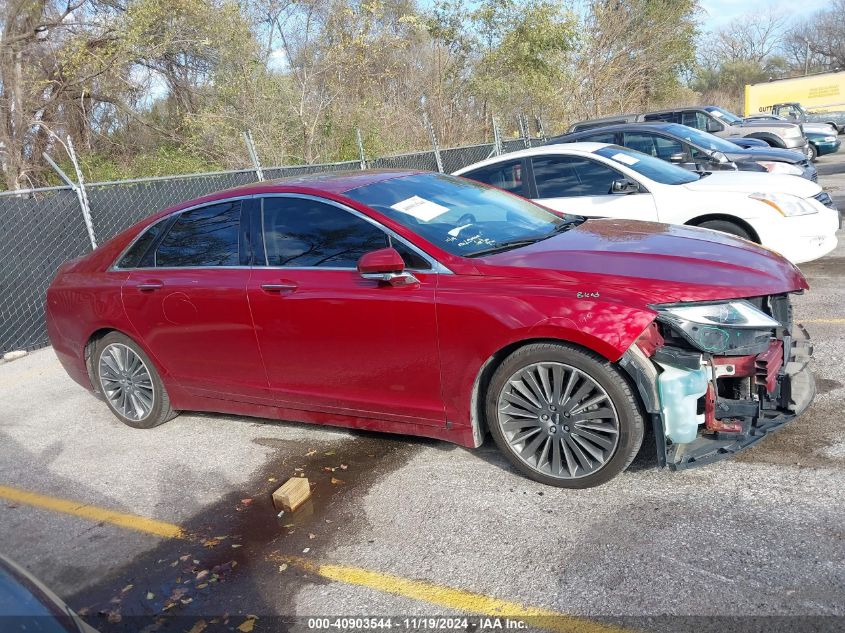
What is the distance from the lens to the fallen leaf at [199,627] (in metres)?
3.01

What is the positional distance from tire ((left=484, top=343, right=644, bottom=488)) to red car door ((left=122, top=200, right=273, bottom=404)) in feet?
5.38

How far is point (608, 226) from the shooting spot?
4770 mm

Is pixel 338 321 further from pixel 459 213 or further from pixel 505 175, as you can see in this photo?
pixel 505 175

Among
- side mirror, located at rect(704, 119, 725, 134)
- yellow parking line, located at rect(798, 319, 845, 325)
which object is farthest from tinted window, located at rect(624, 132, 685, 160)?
side mirror, located at rect(704, 119, 725, 134)

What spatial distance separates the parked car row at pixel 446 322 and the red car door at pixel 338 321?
12 mm

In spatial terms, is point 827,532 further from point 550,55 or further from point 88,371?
point 550,55

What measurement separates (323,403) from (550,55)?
20.2 metres

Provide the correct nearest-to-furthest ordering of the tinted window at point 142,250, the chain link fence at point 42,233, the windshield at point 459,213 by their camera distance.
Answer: the windshield at point 459,213, the tinted window at point 142,250, the chain link fence at point 42,233

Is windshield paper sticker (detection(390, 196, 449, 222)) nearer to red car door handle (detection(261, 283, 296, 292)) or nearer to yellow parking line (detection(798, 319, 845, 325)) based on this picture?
red car door handle (detection(261, 283, 296, 292))

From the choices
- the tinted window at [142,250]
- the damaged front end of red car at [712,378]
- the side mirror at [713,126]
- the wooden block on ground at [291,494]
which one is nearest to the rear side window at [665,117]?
the side mirror at [713,126]

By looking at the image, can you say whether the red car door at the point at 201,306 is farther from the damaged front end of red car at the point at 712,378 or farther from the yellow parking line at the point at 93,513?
the damaged front end of red car at the point at 712,378

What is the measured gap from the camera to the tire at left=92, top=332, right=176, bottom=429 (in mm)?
5266

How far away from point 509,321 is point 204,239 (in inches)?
90.3

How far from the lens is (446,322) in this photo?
150 inches
